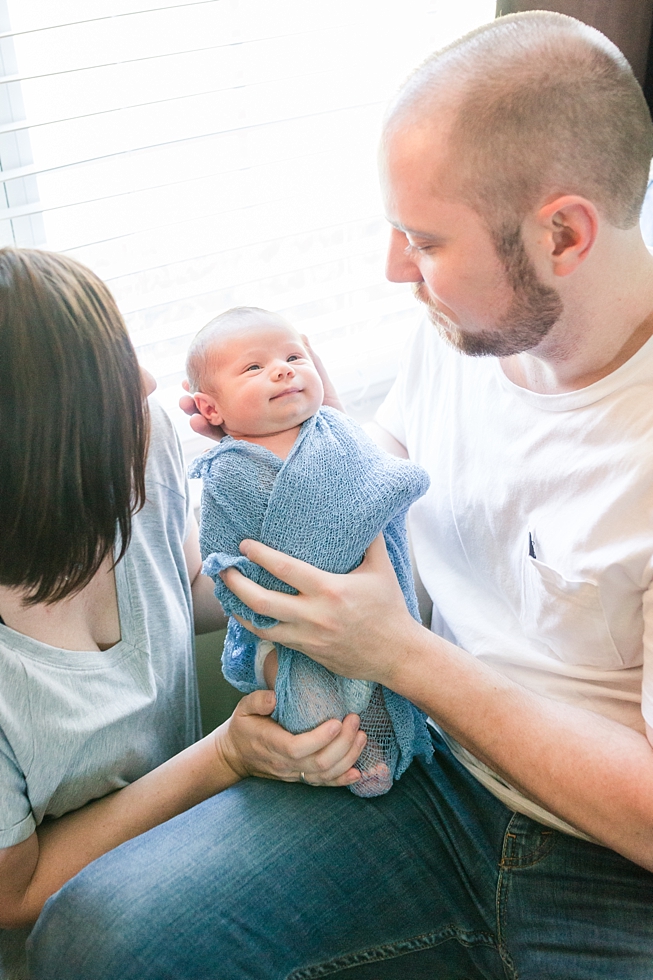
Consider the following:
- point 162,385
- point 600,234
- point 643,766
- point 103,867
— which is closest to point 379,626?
point 643,766

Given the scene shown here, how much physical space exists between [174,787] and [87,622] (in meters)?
0.28

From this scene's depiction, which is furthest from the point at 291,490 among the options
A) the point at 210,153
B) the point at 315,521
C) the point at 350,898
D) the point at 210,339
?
the point at 210,153

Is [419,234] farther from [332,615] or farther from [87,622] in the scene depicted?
[87,622]

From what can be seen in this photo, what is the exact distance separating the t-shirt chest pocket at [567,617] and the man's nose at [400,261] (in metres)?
0.45

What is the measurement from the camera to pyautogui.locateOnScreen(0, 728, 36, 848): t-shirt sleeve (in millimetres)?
Answer: 1139

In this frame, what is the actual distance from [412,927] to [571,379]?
0.83 metres

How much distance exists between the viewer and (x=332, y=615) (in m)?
1.17

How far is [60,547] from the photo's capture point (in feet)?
3.70

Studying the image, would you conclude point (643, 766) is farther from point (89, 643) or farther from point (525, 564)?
point (89, 643)

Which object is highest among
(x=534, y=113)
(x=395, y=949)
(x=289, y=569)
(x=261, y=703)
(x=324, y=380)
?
(x=534, y=113)

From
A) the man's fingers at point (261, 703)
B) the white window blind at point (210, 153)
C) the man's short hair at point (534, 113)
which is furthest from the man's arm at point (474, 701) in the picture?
the white window blind at point (210, 153)

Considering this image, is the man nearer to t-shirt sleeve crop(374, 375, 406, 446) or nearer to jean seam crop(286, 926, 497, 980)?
jean seam crop(286, 926, 497, 980)

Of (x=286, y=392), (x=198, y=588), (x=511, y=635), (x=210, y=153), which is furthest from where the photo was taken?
(x=210, y=153)

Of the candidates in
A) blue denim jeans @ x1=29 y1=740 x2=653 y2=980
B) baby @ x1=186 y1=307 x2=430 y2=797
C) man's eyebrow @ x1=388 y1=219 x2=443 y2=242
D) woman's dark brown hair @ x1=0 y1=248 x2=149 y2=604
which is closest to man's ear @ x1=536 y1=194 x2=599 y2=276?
man's eyebrow @ x1=388 y1=219 x2=443 y2=242
